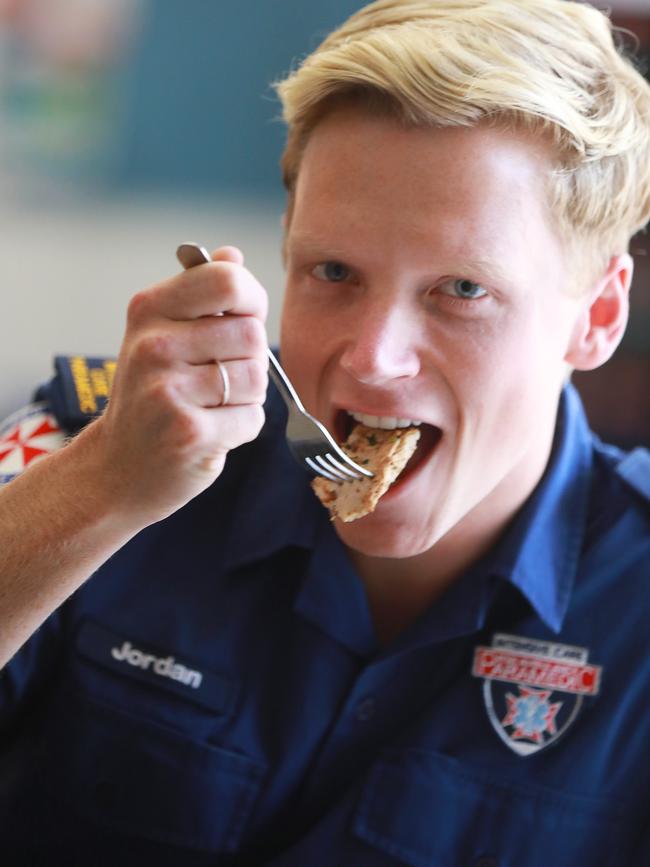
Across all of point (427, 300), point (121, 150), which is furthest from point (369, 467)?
point (121, 150)

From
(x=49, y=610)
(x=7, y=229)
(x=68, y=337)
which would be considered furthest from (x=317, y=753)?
(x=7, y=229)

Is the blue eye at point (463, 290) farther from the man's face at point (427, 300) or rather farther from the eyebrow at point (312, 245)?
the eyebrow at point (312, 245)

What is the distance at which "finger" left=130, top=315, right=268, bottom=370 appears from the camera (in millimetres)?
979

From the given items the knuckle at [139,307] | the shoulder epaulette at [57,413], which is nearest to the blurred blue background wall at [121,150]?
the shoulder epaulette at [57,413]

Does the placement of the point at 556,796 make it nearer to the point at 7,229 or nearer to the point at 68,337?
the point at 68,337

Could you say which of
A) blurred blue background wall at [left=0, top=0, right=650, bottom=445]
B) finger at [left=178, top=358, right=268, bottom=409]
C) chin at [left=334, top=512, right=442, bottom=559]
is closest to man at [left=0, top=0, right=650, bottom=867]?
chin at [left=334, top=512, right=442, bottom=559]

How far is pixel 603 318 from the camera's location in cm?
145

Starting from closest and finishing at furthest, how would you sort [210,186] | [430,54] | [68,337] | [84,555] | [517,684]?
[84,555] < [430,54] < [517,684] < [68,337] < [210,186]

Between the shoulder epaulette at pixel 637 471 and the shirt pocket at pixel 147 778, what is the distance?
59 centimetres

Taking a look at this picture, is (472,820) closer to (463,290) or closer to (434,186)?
(463,290)

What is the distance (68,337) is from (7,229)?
458mm

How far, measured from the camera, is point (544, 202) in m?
1.27

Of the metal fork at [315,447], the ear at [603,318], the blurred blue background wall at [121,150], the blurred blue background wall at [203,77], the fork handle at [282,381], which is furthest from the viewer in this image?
the blurred blue background wall at [203,77]

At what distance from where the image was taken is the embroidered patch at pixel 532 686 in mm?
1345
